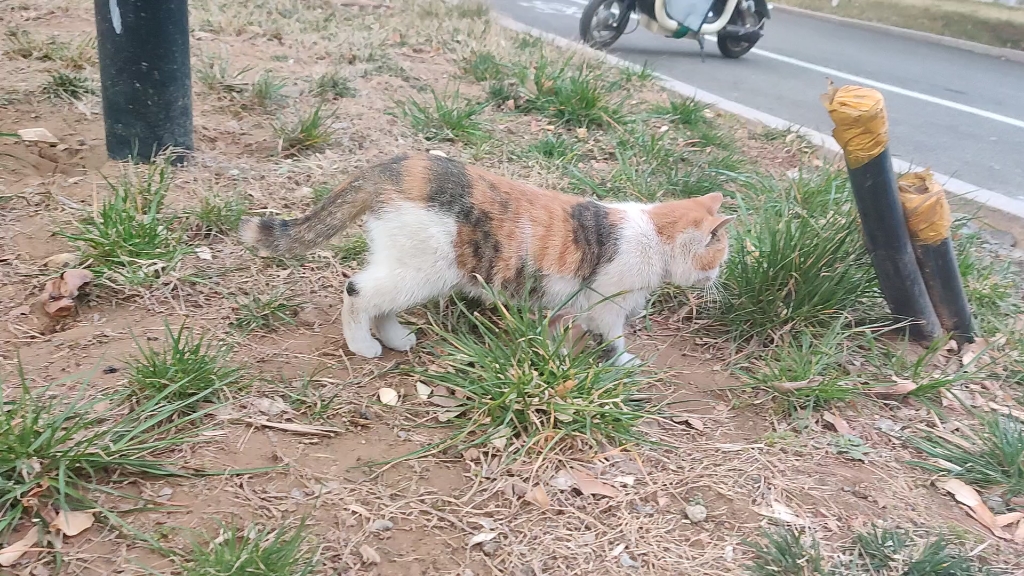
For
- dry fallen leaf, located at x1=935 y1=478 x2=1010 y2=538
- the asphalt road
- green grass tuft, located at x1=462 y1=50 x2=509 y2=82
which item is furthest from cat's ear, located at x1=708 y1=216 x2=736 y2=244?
the asphalt road

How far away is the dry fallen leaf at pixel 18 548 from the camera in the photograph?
199cm

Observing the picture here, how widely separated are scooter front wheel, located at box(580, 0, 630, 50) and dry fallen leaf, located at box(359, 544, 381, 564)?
29.2ft

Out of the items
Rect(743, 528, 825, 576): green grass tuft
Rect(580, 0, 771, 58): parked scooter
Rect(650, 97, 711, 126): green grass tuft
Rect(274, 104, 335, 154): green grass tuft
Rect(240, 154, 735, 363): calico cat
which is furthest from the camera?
Rect(580, 0, 771, 58): parked scooter

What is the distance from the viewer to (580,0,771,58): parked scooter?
382 inches

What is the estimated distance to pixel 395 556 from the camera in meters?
2.21

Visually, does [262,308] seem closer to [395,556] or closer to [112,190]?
[112,190]

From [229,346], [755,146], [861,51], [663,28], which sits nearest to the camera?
[229,346]

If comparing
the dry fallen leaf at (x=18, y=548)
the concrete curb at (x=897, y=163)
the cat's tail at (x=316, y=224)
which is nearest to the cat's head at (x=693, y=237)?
the cat's tail at (x=316, y=224)

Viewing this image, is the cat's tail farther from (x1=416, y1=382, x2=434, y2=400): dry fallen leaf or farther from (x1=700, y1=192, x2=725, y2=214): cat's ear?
(x1=700, y1=192, x2=725, y2=214): cat's ear

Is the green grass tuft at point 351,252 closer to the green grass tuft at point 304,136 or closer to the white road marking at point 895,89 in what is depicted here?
the green grass tuft at point 304,136

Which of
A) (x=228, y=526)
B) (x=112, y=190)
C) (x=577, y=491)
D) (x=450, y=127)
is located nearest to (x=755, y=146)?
(x=450, y=127)

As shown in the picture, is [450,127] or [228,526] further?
[450,127]

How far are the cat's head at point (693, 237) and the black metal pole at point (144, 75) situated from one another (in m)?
2.74

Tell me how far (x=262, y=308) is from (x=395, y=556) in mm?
1407
